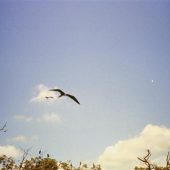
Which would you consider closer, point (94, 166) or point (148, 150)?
point (148, 150)

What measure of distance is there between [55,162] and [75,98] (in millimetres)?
35144

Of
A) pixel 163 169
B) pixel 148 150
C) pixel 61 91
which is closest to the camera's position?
pixel 61 91

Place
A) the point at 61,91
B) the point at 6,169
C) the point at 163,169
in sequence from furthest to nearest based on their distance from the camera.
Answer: the point at 6,169
the point at 163,169
the point at 61,91

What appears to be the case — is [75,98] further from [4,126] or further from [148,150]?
[148,150]

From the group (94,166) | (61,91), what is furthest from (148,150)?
(94,166)

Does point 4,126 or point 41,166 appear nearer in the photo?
point 4,126

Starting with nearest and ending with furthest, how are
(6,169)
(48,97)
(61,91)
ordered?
1. (48,97)
2. (61,91)
3. (6,169)

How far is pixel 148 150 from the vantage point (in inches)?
880

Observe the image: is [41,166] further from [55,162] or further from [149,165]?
[149,165]

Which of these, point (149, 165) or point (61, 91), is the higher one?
point (61, 91)

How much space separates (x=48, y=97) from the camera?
7.59 metres

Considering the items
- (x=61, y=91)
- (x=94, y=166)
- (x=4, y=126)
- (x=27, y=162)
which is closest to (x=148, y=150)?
(x=4, y=126)

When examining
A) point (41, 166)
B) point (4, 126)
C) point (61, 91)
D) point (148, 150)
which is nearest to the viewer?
point (61, 91)

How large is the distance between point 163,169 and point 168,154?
344 inches
